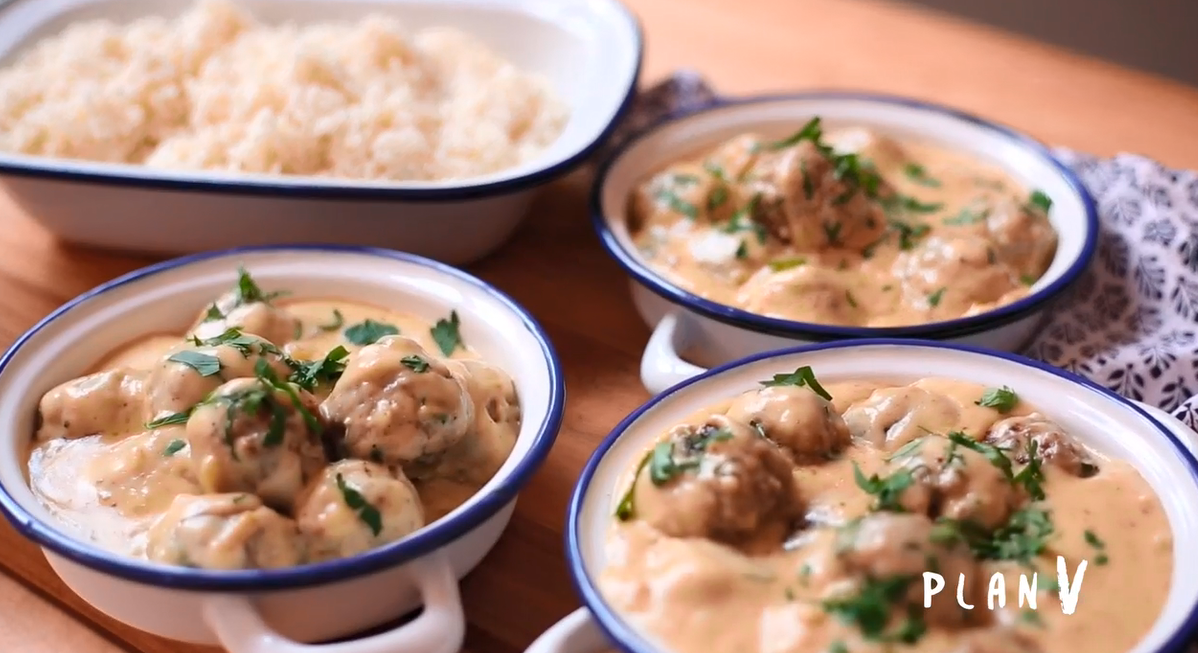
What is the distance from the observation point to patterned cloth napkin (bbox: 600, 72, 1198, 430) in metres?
2.12

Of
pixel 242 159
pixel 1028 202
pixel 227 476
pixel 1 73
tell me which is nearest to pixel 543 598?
pixel 227 476

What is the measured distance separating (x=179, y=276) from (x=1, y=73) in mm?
1090

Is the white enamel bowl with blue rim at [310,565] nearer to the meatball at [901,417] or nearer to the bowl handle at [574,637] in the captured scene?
the bowl handle at [574,637]

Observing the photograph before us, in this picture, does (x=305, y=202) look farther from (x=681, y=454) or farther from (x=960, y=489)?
(x=960, y=489)

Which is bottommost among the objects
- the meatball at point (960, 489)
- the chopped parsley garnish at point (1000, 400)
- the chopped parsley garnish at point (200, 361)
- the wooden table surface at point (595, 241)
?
the wooden table surface at point (595, 241)

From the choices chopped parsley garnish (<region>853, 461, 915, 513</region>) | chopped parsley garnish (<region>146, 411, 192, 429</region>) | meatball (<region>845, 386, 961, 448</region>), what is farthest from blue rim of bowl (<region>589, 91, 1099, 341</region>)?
chopped parsley garnish (<region>146, 411, 192, 429</region>)

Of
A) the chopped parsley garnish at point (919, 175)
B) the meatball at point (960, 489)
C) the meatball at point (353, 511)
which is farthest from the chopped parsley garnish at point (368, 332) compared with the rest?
the chopped parsley garnish at point (919, 175)

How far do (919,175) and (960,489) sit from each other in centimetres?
124

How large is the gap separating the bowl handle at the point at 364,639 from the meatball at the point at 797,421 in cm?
50

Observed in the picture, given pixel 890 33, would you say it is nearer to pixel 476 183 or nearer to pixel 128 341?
pixel 476 183

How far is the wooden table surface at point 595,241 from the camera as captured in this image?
5.90ft

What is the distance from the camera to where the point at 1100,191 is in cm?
260

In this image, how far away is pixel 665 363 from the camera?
6.61 feet

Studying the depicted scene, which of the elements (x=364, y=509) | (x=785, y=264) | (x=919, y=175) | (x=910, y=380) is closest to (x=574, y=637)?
(x=364, y=509)
